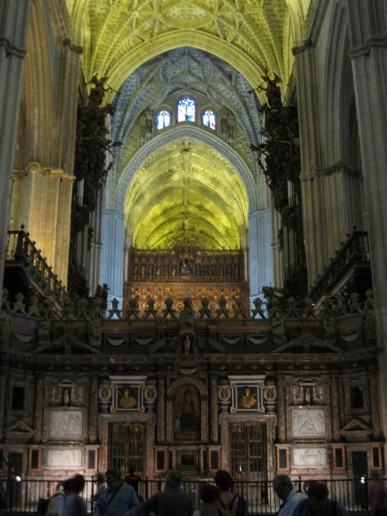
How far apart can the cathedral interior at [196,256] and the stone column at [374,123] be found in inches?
1.7

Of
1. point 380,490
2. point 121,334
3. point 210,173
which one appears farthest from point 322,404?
point 210,173

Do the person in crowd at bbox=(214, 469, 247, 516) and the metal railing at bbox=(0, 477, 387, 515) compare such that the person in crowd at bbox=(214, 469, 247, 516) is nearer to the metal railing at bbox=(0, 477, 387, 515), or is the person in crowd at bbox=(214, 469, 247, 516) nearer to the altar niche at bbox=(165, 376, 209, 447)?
the metal railing at bbox=(0, 477, 387, 515)

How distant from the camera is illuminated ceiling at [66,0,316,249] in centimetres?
3019

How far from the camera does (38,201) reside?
66.7 ft

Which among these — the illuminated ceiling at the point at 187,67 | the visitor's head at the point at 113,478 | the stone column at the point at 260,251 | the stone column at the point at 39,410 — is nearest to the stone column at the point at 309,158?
the illuminated ceiling at the point at 187,67

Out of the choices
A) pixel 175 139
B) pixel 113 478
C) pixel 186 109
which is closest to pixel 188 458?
pixel 113 478

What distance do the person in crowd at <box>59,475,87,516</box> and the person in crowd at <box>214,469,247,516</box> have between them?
3.51 ft

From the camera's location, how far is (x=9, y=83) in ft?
46.8

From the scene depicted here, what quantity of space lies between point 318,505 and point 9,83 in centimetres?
1244

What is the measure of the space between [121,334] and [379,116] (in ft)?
24.5

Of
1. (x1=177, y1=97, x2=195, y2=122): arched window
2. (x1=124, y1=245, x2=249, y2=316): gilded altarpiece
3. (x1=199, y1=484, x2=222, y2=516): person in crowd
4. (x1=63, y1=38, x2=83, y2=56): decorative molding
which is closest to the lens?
(x1=199, y1=484, x2=222, y2=516): person in crowd

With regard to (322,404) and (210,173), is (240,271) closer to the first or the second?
(210,173)

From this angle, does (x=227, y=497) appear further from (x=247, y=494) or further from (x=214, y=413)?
(x=214, y=413)

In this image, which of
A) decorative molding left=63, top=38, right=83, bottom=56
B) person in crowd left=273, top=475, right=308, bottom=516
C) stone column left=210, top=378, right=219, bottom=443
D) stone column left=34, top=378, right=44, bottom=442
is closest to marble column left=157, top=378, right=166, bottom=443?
stone column left=210, top=378, right=219, bottom=443
